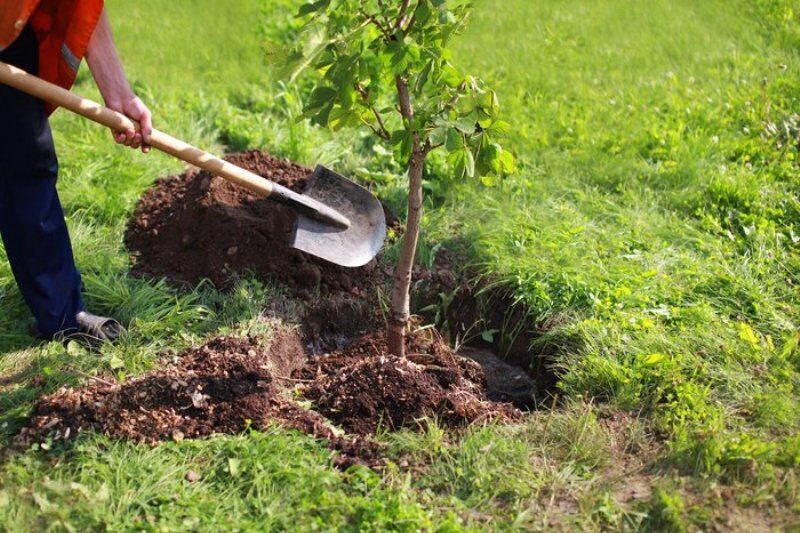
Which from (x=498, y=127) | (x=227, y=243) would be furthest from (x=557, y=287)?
(x=227, y=243)

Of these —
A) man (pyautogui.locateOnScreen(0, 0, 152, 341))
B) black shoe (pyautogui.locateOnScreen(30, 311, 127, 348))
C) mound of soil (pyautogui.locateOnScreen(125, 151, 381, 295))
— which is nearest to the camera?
man (pyautogui.locateOnScreen(0, 0, 152, 341))

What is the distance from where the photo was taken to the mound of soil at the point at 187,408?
3350 millimetres

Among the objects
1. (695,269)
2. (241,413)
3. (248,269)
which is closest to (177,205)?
(248,269)

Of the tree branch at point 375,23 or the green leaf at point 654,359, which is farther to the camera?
the green leaf at point 654,359

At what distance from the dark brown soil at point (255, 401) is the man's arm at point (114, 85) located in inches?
37.4

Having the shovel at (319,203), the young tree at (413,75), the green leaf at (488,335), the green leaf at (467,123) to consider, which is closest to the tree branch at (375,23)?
the young tree at (413,75)

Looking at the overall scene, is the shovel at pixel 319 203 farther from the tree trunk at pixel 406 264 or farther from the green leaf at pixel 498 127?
the green leaf at pixel 498 127

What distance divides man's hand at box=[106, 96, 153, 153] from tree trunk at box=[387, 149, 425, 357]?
1.12 metres

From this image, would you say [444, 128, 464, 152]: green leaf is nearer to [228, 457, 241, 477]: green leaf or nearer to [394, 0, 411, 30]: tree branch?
[394, 0, 411, 30]: tree branch

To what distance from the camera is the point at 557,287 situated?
4215 millimetres

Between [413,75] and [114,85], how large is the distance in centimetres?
129

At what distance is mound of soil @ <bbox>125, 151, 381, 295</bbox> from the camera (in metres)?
4.29

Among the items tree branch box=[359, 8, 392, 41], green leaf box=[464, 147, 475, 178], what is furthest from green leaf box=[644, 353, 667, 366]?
tree branch box=[359, 8, 392, 41]

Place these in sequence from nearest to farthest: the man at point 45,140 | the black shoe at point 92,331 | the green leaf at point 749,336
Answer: the man at point 45,140 → the green leaf at point 749,336 → the black shoe at point 92,331
